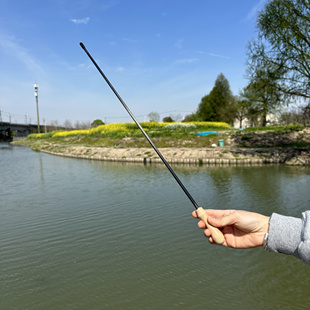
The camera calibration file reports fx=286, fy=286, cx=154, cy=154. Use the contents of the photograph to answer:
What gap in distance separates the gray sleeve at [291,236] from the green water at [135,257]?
1.90 metres

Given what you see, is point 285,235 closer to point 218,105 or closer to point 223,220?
point 223,220

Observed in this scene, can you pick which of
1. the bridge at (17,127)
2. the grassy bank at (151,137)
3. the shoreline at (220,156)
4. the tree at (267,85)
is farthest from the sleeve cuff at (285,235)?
the bridge at (17,127)

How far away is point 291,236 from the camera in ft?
4.54

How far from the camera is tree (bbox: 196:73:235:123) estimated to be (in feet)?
158

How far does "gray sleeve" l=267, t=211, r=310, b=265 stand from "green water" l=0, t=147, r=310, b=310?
190 centimetres

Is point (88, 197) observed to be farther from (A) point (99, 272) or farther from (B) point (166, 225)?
(A) point (99, 272)

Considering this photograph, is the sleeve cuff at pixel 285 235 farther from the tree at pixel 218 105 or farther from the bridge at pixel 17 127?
the bridge at pixel 17 127

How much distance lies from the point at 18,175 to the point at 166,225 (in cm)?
876

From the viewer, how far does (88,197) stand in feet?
25.6

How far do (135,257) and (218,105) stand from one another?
47738 millimetres

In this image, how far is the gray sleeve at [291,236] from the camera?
4.20 ft

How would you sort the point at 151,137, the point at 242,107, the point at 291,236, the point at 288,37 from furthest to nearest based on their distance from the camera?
the point at 242,107
the point at 151,137
the point at 288,37
the point at 291,236

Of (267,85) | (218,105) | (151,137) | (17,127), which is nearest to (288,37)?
(267,85)

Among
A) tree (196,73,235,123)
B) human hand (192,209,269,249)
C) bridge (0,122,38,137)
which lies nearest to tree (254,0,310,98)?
human hand (192,209,269,249)
